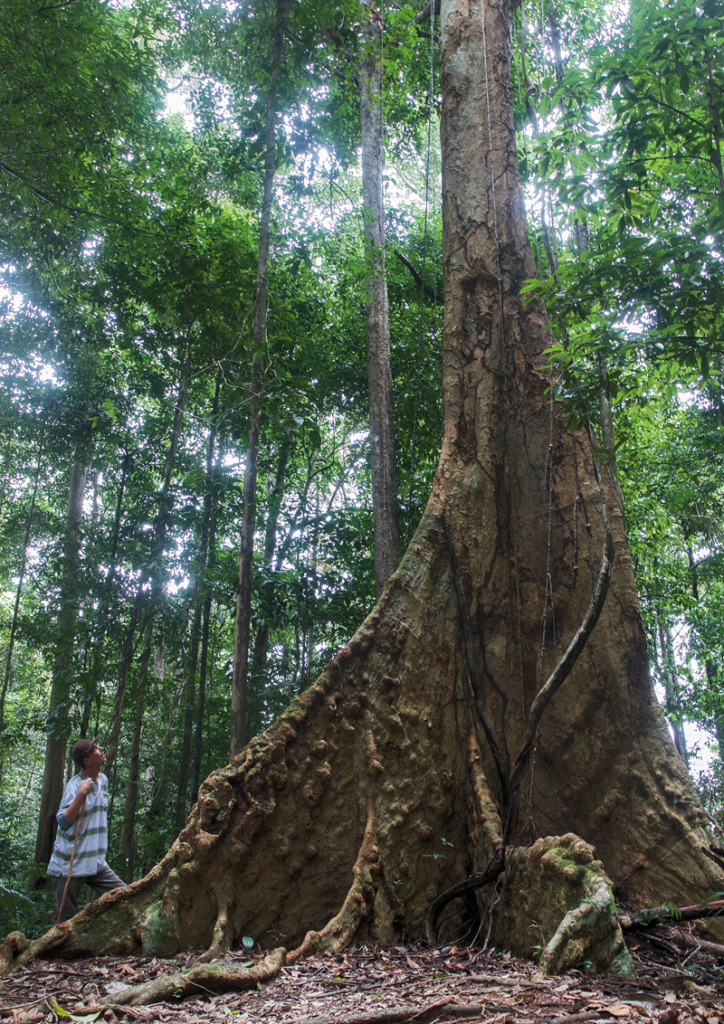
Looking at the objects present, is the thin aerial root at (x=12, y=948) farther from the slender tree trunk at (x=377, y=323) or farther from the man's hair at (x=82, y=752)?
the slender tree trunk at (x=377, y=323)

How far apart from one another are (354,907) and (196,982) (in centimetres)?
85

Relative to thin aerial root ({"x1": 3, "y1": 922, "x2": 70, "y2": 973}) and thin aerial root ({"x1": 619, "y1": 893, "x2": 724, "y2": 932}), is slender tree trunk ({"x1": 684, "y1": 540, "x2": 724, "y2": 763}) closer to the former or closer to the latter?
thin aerial root ({"x1": 619, "y1": 893, "x2": 724, "y2": 932})

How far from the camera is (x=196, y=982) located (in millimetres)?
2379

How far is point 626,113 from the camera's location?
12.4 ft

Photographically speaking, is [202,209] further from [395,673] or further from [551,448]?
[395,673]

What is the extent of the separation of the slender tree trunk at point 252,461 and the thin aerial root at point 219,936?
5.29 ft

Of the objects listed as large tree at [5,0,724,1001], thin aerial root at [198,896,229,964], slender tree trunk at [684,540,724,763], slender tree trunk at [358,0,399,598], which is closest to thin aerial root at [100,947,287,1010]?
large tree at [5,0,724,1001]

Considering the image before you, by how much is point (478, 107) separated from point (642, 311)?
285 centimetres

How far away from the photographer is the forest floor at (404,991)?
1896 mm

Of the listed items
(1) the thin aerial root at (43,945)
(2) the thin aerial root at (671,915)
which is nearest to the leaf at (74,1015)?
(1) the thin aerial root at (43,945)

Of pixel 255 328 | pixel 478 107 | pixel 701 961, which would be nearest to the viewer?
pixel 701 961

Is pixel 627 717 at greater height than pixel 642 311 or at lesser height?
lesser

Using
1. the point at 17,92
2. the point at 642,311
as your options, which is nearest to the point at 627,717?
the point at 642,311

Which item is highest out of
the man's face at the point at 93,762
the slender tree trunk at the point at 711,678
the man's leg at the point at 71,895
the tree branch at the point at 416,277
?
the tree branch at the point at 416,277
